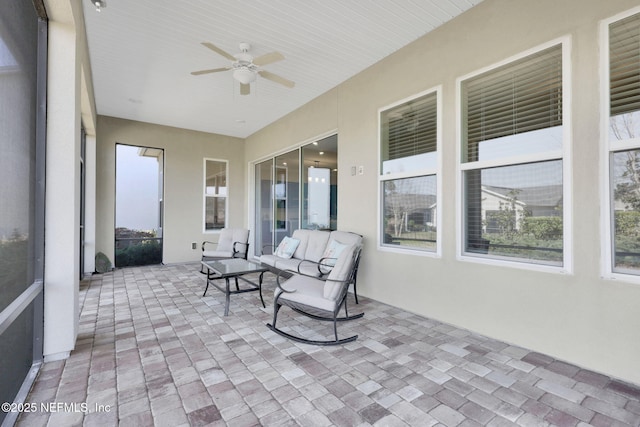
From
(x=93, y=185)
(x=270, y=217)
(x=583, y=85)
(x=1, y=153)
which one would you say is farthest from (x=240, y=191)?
(x=583, y=85)

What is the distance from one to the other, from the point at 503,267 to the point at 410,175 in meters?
1.49

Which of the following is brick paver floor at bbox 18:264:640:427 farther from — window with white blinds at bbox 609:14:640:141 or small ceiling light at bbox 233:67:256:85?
small ceiling light at bbox 233:67:256:85

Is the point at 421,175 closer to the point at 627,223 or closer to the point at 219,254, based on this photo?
the point at 627,223

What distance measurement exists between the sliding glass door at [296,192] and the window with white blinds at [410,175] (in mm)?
1164

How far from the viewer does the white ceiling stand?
3006mm

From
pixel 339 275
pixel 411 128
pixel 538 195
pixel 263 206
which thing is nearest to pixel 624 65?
pixel 538 195

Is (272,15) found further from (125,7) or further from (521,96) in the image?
(521,96)

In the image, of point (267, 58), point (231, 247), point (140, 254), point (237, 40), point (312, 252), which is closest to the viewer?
point (267, 58)

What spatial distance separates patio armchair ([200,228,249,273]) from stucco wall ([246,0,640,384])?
232cm

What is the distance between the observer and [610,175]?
2234 mm

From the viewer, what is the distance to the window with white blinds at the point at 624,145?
2.16 m

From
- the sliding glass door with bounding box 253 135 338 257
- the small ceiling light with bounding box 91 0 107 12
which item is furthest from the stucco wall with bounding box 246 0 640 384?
the small ceiling light with bounding box 91 0 107 12

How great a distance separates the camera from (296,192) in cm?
620

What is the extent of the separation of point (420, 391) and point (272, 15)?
3.66m
